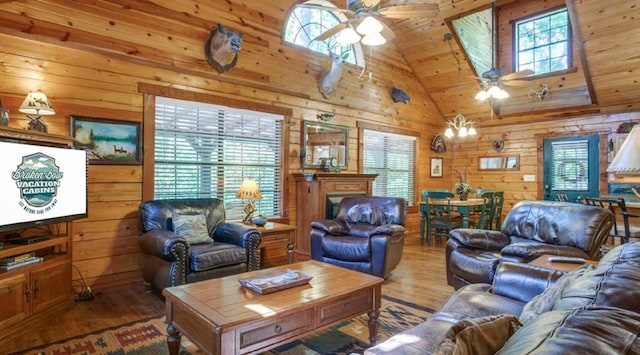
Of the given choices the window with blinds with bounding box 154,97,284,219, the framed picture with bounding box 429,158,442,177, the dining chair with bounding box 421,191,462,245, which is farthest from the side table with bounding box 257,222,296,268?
the framed picture with bounding box 429,158,442,177

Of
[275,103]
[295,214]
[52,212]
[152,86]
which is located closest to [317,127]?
[275,103]

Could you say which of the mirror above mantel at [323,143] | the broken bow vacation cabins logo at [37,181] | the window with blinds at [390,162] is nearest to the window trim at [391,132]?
the window with blinds at [390,162]

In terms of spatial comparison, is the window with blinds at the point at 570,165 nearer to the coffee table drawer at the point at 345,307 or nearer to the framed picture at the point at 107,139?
the coffee table drawer at the point at 345,307

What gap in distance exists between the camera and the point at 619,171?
208cm

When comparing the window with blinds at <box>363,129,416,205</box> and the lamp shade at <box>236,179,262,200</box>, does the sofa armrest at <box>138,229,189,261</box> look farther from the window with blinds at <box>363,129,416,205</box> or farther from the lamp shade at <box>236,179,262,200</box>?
the window with blinds at <box>363,129,416,205</box>

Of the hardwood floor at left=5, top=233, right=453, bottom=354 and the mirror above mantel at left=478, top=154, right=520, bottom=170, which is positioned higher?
the mirror above mantel at left=478, top=154, right=520, bottom=170

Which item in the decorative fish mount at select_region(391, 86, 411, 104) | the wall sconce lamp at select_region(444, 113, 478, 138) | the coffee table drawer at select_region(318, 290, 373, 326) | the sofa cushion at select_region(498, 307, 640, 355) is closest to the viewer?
the sofa cushion at select_region(498, 307, 640, 355)

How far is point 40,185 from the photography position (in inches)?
113

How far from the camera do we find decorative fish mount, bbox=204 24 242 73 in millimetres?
4258

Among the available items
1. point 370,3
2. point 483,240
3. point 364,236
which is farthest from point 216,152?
point 483,240

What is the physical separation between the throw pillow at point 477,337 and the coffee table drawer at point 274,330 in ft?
4.20

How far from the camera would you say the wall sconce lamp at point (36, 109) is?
9.89ft

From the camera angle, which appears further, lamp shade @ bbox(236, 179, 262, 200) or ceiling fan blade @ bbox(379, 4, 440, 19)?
lamp shade @ bbox(236, 179, 262, 200)

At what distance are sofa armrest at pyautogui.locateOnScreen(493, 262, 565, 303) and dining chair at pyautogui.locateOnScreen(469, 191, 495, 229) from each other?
3984 mm
